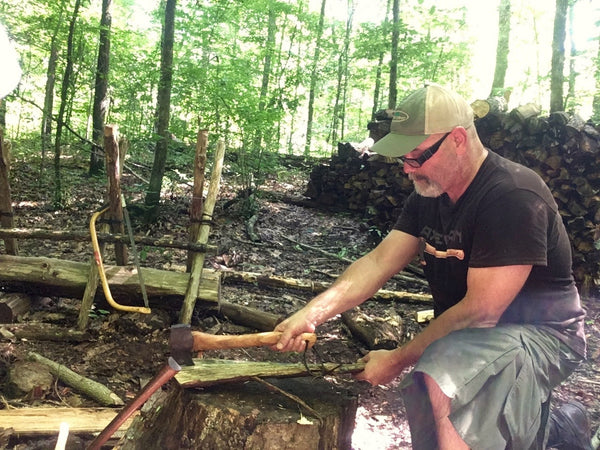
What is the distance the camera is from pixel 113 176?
402cm

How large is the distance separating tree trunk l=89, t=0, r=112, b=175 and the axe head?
718cm

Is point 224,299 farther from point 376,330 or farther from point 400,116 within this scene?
point 400,116

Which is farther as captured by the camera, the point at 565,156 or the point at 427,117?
the point at 565,156

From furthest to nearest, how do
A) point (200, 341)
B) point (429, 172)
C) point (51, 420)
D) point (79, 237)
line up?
point (79, 237) → point (51, 420) → point (429, 172) → point (200, 341)

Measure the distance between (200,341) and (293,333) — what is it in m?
0.43

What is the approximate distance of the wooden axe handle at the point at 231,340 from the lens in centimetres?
193

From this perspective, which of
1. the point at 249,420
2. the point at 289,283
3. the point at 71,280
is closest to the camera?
the point at 249,420

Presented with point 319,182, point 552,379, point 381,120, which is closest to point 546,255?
point 552,379

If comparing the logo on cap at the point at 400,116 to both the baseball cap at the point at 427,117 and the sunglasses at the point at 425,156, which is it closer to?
the baseball cap at the point at 427,117

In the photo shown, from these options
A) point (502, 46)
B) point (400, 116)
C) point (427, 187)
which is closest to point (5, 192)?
point (400, 116)

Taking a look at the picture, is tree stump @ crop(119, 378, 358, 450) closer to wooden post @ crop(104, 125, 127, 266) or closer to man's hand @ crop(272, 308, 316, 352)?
man's hand @ crop(272, 308, 316, 352)

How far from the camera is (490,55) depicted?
2031 cm

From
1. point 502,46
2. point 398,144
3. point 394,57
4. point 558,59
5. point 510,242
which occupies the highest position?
point 502,46

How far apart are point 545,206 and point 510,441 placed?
96cm
